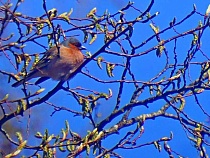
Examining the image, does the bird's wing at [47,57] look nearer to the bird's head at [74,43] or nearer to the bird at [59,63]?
the bird at [59,63]

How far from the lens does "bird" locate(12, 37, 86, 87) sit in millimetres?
3414

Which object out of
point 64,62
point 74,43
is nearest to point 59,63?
point 64,62

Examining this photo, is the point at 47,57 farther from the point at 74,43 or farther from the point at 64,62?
the point at 74,43

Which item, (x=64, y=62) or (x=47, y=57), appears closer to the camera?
(x=47, y=57)

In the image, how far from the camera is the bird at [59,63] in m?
3.41

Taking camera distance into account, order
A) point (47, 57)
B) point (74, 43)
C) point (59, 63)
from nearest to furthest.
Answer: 1. point (47, 57)
2. point (59, 63)
3. point (74, 43)

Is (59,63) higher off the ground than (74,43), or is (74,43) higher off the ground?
(74,43)

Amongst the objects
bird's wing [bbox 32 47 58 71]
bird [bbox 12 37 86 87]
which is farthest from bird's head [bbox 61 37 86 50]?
bird's wing [bbox 32 47 58 71]

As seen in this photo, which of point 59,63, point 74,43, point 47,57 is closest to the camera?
point 47,57

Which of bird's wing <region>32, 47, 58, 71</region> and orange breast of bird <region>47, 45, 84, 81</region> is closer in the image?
bird's wing <region>32, 47, 58, 71</region>

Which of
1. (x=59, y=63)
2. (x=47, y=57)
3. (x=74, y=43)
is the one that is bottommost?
(x=47, y=57)

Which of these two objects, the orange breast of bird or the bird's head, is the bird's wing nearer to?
the orange breast of bird

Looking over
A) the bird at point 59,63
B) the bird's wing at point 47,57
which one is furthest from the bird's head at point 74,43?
the bird's wing at point 47,57

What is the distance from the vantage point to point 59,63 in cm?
370
